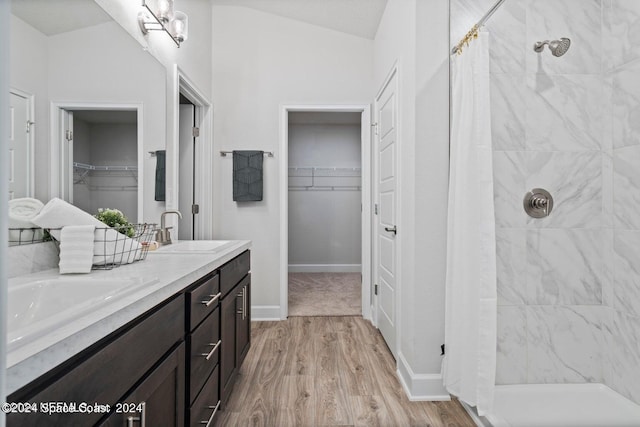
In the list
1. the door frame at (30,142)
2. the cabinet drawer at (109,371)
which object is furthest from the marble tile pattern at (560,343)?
the door frame at (30,142)

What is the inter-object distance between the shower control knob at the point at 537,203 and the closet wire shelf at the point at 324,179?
11.9ft

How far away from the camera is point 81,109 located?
4.30 feet

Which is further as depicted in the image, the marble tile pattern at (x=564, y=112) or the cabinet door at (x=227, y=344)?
the marble tile pattern at (x=564, y=112)

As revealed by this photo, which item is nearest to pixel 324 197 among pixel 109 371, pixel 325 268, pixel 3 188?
pixel 325 268

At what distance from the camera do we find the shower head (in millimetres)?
1842

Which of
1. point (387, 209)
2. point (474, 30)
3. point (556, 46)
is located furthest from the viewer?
point (387, 209)

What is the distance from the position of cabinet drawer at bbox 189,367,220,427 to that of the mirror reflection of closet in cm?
86

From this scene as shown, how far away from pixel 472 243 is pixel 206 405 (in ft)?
4.56

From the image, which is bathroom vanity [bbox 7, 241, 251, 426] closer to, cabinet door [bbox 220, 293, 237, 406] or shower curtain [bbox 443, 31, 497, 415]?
cabinet door [bbox 220, 293, 237, 406]

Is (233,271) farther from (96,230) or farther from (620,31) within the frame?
(620,31)

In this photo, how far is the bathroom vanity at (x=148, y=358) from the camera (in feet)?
1.88

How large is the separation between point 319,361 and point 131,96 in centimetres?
195

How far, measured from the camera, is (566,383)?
6.25 feet

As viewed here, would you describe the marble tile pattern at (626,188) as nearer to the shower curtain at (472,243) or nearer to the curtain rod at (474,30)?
the shower curtain at (472,243)
